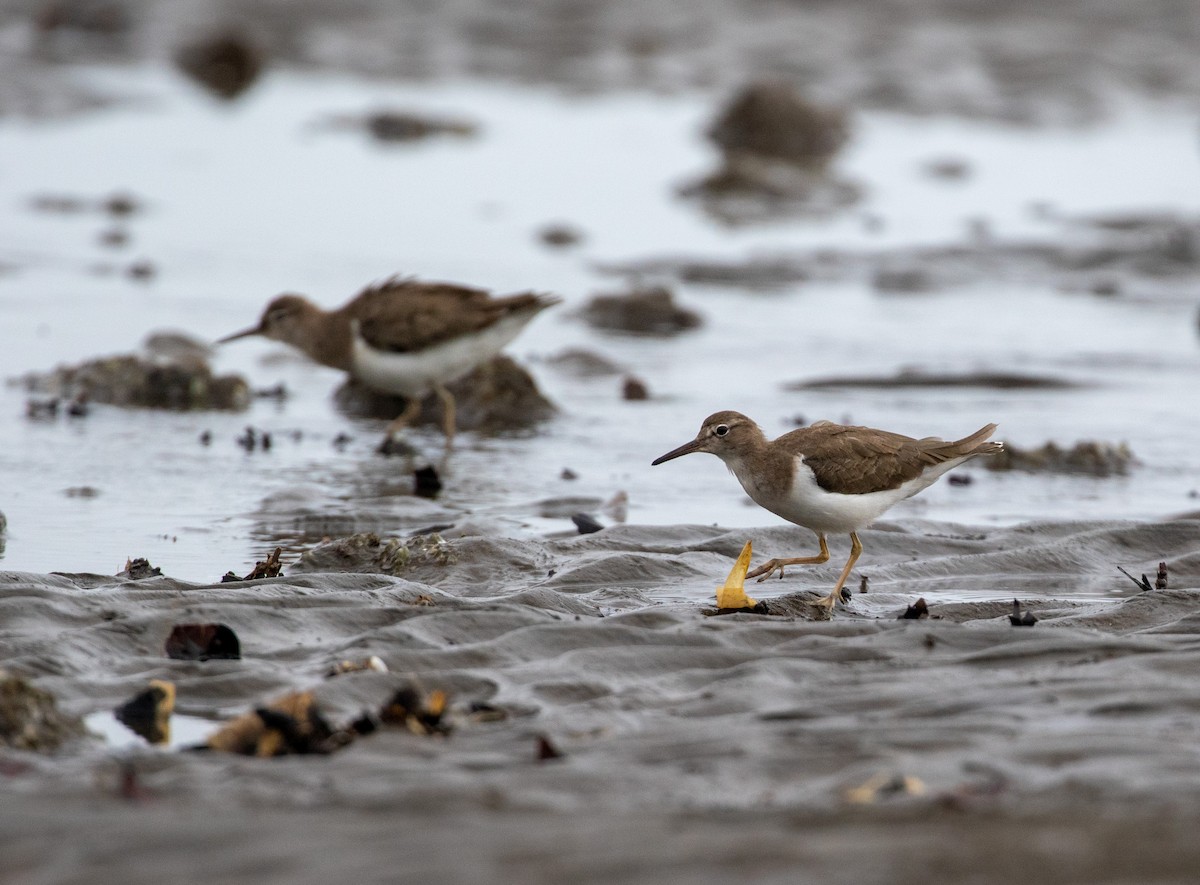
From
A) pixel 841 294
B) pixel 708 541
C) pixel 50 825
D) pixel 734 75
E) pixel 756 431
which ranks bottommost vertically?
pixel 50 825

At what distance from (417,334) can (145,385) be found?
181 centimetres

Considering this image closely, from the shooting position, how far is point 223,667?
5855 millimetres

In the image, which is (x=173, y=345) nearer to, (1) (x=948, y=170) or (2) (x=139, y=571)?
(2) (x=139, y=571)

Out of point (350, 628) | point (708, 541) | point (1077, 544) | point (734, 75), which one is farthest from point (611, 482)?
point (734, 75)

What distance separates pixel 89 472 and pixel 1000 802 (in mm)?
6270

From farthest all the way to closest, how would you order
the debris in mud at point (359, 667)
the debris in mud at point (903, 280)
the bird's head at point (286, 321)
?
the debris in mud at point (903, 280), the bird's head at point (286, 321), the debris in mud at point (359, 667)

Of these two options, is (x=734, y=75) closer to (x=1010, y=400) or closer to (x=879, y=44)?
(x=879, y=44)

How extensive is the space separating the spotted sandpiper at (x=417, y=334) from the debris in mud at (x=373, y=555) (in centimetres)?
Answer: 337

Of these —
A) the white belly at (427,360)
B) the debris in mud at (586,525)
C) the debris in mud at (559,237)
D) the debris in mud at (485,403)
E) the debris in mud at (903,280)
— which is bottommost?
the debris in mud at (586,525)

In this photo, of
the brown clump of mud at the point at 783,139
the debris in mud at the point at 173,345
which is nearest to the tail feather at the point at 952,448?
the debris in mud at the point at 173,345

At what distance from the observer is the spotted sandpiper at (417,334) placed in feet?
36.6

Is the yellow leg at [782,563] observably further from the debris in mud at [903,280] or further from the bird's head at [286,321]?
the debris in mud at [903,280]

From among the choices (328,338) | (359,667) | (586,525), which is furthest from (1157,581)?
(328,338)

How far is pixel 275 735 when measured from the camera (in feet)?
16.5
